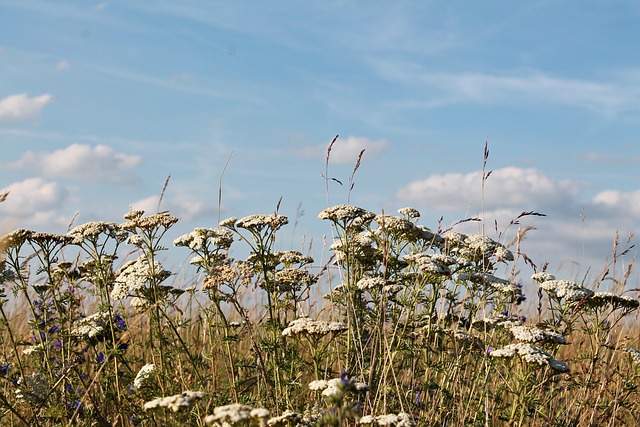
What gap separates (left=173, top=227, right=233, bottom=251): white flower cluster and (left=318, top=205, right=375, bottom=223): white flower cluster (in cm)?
86

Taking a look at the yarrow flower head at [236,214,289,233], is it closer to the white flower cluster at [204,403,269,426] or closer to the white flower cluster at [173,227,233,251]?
the white flower cluster at [173,227,233,251]

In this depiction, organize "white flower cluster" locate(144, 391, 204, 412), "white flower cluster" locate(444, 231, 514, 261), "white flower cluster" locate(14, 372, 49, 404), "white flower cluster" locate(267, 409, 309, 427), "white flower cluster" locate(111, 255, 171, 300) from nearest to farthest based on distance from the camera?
"white flower cluster" locate(144, 391, 204, 412)
"white flower cluster" locate(267, 409, 309, 427)
"white flower cluster" locate(14, 372, 49, 404)
"white flower cluster" locate(111, 255, 171, 300)
"white flower cluster" locate(444, 231, 514, 261)

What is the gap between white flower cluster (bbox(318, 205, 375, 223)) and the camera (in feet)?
20.9

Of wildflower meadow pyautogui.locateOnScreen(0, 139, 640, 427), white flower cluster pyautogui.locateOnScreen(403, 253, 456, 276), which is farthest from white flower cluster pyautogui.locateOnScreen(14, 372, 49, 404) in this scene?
white flower cluster pyautogui.locateOnScreen(403, 253, 456, 276)

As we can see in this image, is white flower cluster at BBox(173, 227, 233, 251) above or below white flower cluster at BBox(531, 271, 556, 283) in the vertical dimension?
above

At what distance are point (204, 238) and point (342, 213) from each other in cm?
120

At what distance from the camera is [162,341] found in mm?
6207

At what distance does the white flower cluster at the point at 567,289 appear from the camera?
6.34 meters

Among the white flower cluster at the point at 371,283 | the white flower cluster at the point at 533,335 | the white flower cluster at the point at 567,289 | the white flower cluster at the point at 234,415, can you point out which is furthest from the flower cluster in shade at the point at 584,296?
the white flower cluster at the point at 234,415

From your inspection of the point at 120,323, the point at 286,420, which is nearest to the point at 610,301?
the point at 286,420

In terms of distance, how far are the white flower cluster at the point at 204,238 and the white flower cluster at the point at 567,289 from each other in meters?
2.86

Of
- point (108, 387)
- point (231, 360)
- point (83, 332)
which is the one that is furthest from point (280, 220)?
point (108, 387)

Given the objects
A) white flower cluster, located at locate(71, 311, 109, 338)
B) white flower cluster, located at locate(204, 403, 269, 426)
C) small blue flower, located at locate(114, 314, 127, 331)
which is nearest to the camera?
white flower cluster, located at locate(204, 403, 269, 426)

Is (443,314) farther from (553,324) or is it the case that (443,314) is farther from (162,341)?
(162,341)
